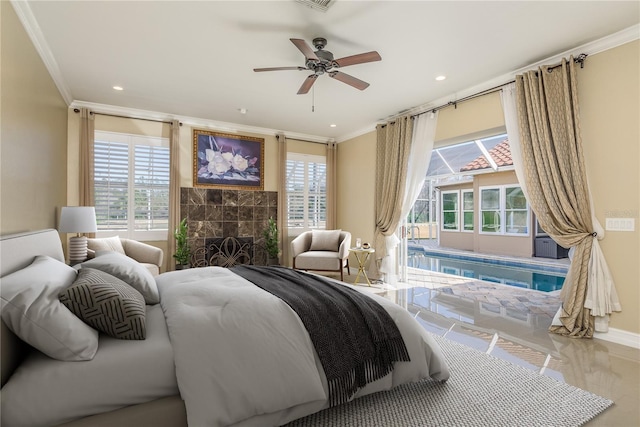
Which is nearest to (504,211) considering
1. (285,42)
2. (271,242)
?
(271,242)

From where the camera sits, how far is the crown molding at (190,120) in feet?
16.4

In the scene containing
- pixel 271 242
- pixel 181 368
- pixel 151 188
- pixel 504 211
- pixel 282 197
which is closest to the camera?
pixel 181 368

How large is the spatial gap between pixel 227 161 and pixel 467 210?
8.06 meters

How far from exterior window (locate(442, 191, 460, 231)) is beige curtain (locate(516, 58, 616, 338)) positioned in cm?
770

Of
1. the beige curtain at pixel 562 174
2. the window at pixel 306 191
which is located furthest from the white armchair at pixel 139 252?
the beige curtain at pixel 562 174

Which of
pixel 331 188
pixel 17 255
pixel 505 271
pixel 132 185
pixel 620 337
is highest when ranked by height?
pixel 331 188

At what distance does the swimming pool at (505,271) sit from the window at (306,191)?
2.60 m

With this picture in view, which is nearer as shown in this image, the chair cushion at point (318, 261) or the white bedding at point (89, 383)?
the white bedding at point (89, 383)

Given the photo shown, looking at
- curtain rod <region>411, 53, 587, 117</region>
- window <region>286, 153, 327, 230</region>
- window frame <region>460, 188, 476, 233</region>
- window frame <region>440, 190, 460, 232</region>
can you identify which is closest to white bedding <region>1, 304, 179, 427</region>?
curtain rod <region>411, 53, 587, 117</region>

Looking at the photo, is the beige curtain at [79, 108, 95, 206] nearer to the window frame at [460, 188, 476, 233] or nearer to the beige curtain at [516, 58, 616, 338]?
the beige curtain at [516, 58, 616, 338]

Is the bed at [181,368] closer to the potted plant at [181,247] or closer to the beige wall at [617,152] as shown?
the beige wall at [617,152]

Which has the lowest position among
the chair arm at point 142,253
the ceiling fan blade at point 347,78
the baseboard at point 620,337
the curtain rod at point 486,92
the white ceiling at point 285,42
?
the baseboard at point 620,337

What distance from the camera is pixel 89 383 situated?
53.2 inches

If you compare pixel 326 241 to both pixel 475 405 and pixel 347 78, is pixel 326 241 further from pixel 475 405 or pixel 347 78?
pixel 475 405
